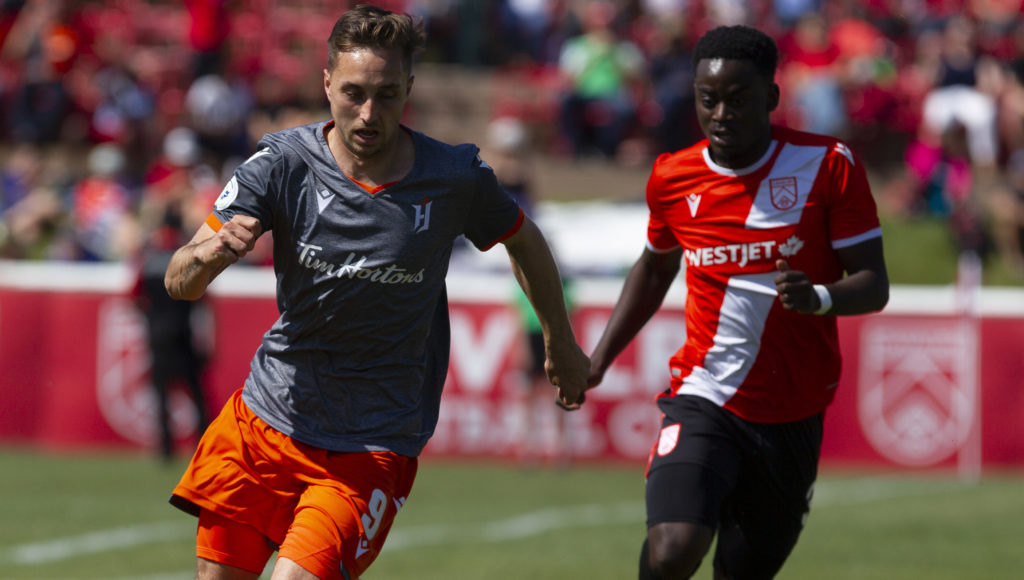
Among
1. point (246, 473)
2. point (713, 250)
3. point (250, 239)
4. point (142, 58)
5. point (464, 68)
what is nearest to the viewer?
point (250, 239)

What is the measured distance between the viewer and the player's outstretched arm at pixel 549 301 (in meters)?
5.39

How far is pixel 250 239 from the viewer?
4.52m

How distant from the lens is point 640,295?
6.37 meters

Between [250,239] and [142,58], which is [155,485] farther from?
[142,58]

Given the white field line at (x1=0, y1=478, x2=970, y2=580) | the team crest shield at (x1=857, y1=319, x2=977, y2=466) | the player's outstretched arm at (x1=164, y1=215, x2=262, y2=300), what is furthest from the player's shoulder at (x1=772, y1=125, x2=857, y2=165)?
the team crest shield at (x1=857, y1=319, x2=977, y2=466)

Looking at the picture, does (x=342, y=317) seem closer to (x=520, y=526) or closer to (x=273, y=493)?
(x=273, y=493)

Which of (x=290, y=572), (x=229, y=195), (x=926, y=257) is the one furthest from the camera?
(x=926, y=257)

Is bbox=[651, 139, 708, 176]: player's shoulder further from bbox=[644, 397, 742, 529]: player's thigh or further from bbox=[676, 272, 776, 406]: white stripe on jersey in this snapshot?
bbox=[644, 397, 742, 529]: player's thigh

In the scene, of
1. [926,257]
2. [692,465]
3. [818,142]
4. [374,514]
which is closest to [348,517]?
[374,514]

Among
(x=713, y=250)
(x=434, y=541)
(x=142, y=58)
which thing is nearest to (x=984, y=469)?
(x=434, y=541)

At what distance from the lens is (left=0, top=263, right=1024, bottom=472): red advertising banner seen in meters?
14.5

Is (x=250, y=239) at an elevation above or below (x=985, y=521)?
above

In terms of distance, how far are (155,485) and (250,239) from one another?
29.8 ft

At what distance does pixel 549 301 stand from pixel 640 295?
0.99 metres
